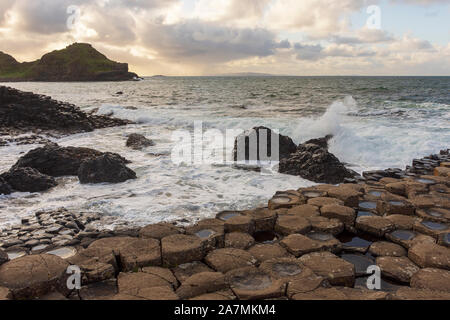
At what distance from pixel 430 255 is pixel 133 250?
347 cm

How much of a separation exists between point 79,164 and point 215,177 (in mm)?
3708

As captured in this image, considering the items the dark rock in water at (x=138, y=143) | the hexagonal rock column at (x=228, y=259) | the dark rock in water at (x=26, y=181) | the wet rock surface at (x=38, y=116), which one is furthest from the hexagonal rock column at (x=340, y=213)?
the wet rock surface at (x=38, y=116)

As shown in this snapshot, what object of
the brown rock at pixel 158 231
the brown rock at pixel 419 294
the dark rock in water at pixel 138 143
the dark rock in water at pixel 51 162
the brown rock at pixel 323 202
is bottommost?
the brown rock at pixel 419 294

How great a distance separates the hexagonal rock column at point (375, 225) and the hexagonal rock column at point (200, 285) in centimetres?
253

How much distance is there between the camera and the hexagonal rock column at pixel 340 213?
4.93 meters

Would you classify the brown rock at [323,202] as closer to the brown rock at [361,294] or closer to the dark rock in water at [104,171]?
the brown rock at [361,294]

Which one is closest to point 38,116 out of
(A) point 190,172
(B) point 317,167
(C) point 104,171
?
(C) point 104,171

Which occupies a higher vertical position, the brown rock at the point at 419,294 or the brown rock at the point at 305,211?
the brown rock at the point at 305,211

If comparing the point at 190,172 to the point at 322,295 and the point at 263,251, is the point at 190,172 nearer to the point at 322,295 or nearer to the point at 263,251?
the point at 263,251

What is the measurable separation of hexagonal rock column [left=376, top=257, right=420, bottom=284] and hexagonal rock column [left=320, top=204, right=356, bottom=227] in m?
1.02

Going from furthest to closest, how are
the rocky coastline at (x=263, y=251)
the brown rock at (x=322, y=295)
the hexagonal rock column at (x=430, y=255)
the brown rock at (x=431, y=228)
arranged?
the brown rock at (x=431, y=228) < the hexagonal rock column at (x=430, y=255) < the rocky coastline at (x=263, y=251) < the brown rock at (x=322, y=295)

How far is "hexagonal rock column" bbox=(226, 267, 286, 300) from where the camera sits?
3.04 m
